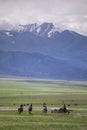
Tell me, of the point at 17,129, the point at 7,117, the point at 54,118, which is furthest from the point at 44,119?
the point at 17,129

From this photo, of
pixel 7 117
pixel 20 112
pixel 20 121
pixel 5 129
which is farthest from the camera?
pixel 20 112

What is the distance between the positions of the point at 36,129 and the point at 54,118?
11.4 meters

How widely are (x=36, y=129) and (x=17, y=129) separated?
8.16 feet

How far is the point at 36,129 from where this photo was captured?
159ft

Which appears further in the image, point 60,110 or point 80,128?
point 60,110

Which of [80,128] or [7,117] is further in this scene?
[7,117]

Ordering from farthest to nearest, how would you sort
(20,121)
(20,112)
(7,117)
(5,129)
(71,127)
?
(20,112) < (7,117) < (20,121) < (71,127) < (5,129)

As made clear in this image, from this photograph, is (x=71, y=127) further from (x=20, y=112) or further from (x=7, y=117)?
(x=20, y=112)

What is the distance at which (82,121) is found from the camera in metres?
56.6

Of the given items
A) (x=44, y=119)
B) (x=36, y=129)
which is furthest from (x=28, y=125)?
(x=44, y=119)

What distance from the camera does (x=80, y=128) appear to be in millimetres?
49969

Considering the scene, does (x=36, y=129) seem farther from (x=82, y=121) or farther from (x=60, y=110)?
(x=60, y=110)

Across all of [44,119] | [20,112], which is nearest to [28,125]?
[44,119]

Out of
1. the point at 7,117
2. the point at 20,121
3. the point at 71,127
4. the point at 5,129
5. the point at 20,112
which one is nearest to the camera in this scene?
the point at 5,129
